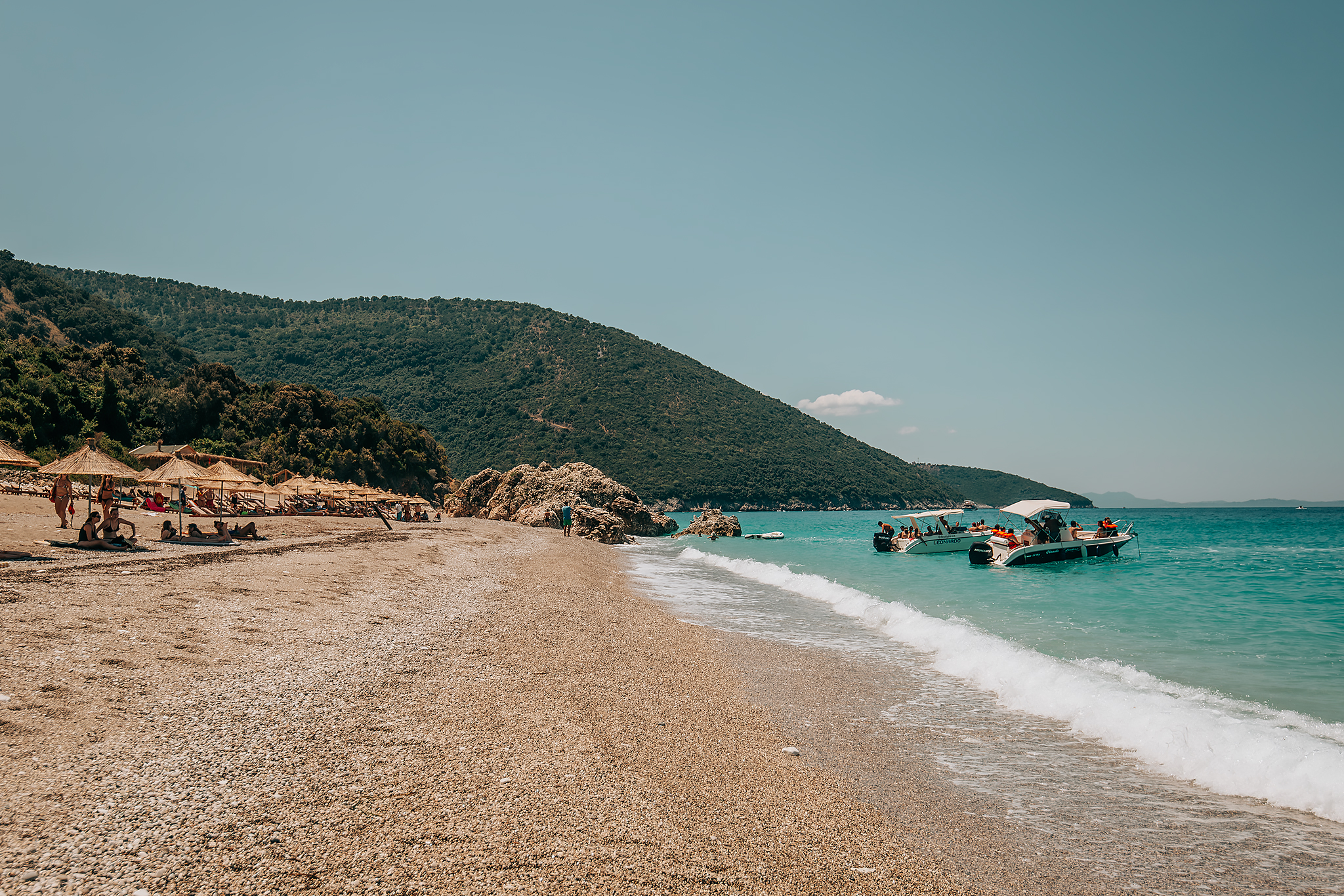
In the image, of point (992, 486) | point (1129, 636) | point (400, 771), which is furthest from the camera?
point (992, 486)

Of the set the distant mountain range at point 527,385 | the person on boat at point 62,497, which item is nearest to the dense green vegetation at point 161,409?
the distant mountain range at point 527,385

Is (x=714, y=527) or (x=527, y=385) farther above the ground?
(x=527, y=385)

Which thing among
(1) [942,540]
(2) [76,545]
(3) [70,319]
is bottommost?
(1) [942,540]

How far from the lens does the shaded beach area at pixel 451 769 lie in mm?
3475

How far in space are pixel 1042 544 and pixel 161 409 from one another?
60293 millimetres

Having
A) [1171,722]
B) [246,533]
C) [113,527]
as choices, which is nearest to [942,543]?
[1171,722]

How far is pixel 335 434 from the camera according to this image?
192 ft

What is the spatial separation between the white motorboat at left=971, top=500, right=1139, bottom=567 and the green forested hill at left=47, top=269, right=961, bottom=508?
233 ft

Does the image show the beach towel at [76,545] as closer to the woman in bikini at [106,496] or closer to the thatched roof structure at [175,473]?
the woman in bikini at [106,496]

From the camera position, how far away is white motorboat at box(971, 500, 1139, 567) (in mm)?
28266

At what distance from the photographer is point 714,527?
2105 inches

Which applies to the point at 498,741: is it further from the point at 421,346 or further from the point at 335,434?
the point at 421,346

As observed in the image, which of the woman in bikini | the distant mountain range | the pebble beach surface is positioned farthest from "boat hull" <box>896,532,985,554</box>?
the distant mountain range

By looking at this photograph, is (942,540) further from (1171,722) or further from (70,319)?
(70,319)
